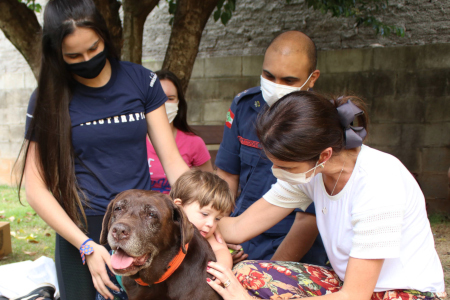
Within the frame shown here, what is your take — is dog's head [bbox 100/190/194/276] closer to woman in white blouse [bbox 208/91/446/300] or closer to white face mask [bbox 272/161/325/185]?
woman in white blouse [bbox 208/91/446/300]

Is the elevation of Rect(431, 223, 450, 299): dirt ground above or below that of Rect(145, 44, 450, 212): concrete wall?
below

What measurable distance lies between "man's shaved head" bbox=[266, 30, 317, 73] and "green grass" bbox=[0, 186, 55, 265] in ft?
10.3

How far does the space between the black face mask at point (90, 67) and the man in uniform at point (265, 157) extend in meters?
1.19

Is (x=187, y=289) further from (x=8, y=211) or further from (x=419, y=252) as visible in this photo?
(x=8, y=211)

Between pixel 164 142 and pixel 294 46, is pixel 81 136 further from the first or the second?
pixel 294 46

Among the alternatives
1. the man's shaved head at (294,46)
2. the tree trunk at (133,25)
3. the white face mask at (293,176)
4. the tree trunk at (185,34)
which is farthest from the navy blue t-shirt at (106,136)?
the tree trunk at (133,25)

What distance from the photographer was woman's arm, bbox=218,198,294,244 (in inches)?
102

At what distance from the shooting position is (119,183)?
240cm

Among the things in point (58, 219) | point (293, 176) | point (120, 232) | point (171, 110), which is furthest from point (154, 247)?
point (171, 110)

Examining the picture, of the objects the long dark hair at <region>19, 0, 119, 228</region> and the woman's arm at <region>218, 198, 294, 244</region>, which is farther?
the woman's arm at <region>218, 198, 294, 244</region>

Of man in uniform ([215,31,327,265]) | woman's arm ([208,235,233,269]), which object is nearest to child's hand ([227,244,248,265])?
woman's arm ([208,235,233,269])

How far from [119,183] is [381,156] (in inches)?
58.5

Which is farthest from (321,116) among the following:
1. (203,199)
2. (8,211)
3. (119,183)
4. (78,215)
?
(8,211)

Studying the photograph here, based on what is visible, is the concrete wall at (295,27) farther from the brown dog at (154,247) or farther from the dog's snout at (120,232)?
the dog's snout at (120,232)
